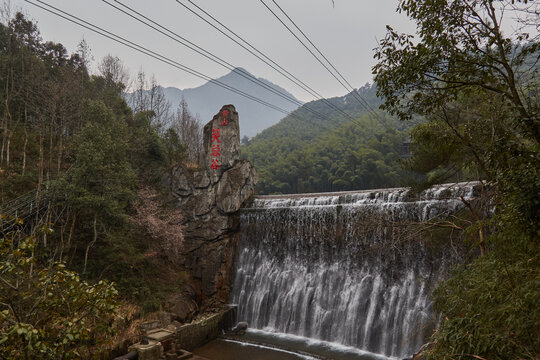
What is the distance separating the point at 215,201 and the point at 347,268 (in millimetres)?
8855

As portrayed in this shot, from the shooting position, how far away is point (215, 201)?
18.0 m

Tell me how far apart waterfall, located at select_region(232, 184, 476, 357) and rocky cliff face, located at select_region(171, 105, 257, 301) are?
1041 millimetres

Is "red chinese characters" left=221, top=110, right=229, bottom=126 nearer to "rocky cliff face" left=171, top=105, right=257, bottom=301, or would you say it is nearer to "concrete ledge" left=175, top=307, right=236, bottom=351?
"rocky cliff face" left=171, top=105, right=257, bottom=301

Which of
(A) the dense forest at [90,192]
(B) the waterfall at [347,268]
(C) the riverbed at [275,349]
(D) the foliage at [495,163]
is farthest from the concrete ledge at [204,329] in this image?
(D) the foliage at [495,163]

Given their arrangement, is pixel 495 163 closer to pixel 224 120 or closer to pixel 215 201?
pixel 215 201

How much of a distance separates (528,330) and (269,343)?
10.4 m

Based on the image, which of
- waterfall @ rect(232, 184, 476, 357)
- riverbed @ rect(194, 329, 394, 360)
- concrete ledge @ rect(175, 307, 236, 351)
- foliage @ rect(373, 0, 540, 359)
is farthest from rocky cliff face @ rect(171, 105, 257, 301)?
foliage @ rect(373, 0, 540, 359)

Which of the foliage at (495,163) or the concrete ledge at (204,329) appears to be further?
the concrete ledge at (204,329)

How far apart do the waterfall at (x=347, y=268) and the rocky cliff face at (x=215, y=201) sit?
1.04 metres

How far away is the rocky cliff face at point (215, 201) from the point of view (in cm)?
1673

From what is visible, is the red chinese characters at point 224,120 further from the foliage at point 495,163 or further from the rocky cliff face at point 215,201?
the foliage at point 495,163

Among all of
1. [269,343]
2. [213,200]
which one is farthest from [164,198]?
[269,343]

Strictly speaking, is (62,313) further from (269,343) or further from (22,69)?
(22,69)

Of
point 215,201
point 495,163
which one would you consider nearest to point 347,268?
point 215,201
